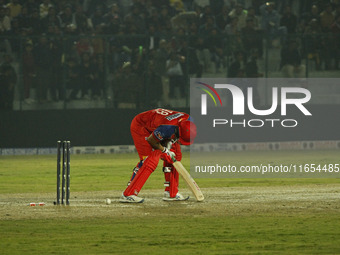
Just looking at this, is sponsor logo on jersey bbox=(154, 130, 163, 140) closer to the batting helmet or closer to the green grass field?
the batting helmet

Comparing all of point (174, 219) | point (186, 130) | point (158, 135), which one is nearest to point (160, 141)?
point (158, 135)

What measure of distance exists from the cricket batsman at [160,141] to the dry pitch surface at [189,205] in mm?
355

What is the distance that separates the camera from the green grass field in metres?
10.7

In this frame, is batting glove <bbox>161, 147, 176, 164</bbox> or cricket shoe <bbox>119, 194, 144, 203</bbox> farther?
cricket shoe <bbox>119, 194, 144, 203</bbox>

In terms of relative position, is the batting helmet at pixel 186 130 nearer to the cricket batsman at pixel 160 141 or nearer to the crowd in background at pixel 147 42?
the cricket batsman at pixel 160 141

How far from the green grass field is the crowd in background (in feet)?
17.6

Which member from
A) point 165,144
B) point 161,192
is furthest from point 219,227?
point 161,192

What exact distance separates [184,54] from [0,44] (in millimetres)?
5936

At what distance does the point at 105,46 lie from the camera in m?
25.4

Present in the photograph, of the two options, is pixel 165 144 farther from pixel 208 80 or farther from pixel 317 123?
pixel 317 123

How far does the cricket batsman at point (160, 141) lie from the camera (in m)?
14.0

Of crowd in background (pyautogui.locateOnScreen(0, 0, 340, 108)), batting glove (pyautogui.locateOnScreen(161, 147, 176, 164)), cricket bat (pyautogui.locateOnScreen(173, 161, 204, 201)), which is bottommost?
cricket bat (pyautogui.locateOnScreen(173, 161, 204, 201))

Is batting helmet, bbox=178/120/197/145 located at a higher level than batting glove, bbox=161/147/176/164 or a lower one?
higher

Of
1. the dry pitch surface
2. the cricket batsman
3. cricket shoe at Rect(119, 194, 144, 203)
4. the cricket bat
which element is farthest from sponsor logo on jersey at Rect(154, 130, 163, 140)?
cricket shoe at Rect(119, 194, 144, 203)
